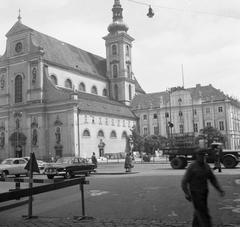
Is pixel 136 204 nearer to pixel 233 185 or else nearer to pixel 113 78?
pixel 233 185

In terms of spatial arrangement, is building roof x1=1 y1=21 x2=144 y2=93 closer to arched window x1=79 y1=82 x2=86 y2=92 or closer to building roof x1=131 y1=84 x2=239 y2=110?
arched window x1=79 y1=82 x2=86 y2=92

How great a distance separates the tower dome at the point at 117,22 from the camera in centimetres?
8944

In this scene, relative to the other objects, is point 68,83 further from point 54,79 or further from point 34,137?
point 34,137

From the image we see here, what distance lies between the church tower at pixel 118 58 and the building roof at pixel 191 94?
3014mm

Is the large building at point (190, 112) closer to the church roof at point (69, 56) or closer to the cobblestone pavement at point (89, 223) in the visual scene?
the church roof at point (69, 56)

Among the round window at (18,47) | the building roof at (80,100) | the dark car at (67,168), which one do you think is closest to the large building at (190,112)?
the building roof at (80,100)

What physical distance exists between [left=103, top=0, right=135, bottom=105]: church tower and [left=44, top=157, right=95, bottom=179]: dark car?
63267mm

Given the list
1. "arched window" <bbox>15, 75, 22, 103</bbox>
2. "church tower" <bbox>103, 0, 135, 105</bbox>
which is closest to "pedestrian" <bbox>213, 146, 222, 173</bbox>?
"arched window" <bbox>15, 75, 22, 103</bbox>

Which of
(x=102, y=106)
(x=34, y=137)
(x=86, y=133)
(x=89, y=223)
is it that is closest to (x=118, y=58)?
(x=102, y=106)

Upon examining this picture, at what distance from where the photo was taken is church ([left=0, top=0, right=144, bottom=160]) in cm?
6738

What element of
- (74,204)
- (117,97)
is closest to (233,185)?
(74,204)

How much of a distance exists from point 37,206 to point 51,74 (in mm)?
62061

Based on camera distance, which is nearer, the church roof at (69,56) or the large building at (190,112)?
the church roof at (69,56)

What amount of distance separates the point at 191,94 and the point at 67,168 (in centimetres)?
6507
